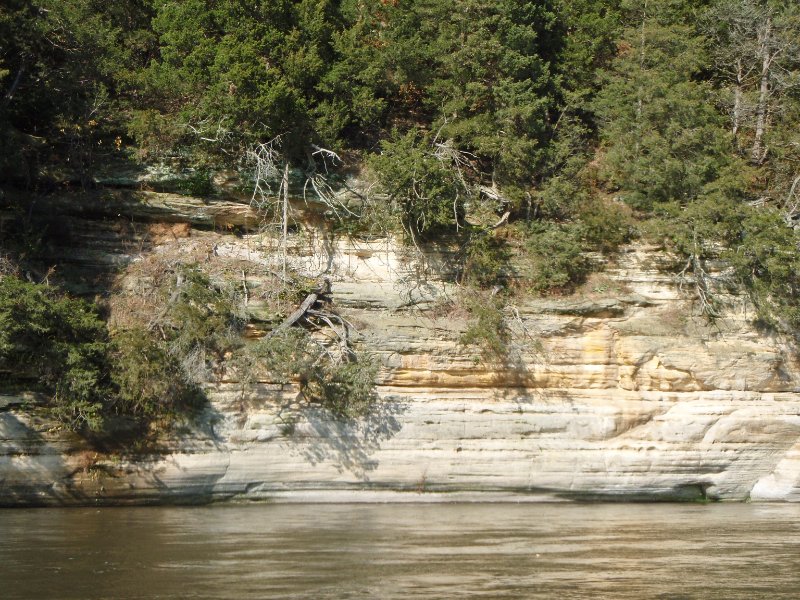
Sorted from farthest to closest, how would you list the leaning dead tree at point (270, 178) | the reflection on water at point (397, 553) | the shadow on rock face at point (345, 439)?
the leaning dead tree at point (270, 178) → the shadow on rock face at point (345, 439) → the reflection on water at point (397, 553)

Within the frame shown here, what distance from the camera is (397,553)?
13703 millimetres

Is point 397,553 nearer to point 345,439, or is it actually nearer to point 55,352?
point 345,439

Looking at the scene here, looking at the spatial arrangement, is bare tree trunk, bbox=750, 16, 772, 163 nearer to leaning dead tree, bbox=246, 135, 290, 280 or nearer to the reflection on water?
the reflection on water

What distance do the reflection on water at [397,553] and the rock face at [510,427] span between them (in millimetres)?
824

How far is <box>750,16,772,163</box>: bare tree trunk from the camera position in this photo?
25500mm

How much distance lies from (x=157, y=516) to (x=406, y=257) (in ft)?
28.6

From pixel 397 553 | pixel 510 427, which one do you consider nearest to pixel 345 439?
pixel 510 427

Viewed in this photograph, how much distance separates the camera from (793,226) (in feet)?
76.0

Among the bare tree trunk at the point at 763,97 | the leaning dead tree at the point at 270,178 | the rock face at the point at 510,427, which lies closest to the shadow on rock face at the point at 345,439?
the rock face at the point at 510,427

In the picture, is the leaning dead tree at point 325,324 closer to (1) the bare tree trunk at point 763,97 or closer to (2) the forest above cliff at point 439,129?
(2) the forest above cliff at point 439,129

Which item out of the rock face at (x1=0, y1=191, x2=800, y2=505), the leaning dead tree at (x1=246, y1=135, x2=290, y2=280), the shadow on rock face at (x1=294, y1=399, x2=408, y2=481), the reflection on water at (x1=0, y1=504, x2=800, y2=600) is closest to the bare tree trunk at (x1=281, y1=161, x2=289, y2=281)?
the leaning dead tree at (x1=246, y1=135, x2=290, y2=280)

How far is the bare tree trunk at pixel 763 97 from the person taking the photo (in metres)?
25.5

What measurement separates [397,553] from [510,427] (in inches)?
276

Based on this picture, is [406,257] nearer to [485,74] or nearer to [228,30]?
[485,74]
